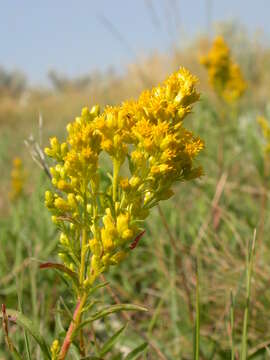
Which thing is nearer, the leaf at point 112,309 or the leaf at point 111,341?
the leaf at point 112,309

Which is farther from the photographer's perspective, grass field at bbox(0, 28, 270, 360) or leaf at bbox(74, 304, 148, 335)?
grass field at bbox(0, 28, 270, 360)

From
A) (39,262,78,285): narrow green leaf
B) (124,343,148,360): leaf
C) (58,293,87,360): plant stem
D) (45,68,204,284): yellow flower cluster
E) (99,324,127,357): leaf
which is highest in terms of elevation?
(45,68,204,284): yellow flower cluster

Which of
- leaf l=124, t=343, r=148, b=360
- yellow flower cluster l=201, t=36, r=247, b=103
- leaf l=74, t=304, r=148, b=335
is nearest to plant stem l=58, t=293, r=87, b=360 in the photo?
leaf l=74, t=304, r=148, b=335

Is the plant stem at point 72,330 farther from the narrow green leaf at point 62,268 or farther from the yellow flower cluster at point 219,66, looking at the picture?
the yellow flower cluster at point 219,66

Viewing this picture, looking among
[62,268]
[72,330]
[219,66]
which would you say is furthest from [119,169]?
[219,66]

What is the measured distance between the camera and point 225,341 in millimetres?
1759

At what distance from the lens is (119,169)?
1137 millimetres

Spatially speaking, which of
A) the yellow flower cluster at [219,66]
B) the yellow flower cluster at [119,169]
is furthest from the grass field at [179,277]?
the yellow flower cluster at [219,66]

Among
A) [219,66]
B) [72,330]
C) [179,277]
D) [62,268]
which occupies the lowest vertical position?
[179,277]

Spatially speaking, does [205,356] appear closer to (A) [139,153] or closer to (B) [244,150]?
(A) [139,153]

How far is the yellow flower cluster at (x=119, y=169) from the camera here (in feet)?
3.49

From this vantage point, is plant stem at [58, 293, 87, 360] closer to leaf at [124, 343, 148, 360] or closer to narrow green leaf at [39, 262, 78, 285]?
narrow green leaf at [39, 262, 78, 285]

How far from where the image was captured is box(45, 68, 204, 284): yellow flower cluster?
3.49 ft

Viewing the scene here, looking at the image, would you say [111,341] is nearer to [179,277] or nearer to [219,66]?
[179,277]
